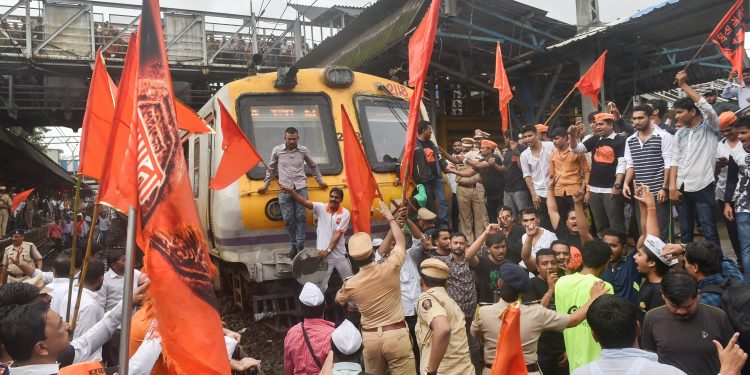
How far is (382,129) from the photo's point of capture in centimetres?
733

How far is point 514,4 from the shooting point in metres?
11.2

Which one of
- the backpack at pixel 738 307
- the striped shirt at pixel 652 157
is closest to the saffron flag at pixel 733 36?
the striped shirt at pixel 652 157

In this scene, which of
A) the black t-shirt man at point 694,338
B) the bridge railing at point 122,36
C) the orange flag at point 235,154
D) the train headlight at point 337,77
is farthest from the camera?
the bridge railing at point 122,36

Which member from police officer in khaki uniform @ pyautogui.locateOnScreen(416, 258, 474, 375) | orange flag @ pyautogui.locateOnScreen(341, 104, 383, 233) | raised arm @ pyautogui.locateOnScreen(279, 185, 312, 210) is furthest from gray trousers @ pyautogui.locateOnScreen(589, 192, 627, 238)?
raised arm @ pyautogui.locateOnScreen(279, 185, 312, 210)

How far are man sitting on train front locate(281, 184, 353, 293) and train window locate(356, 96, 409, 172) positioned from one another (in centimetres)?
89

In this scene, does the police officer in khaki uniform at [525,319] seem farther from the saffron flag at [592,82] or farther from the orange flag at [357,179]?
the saffron flag at [592,82]

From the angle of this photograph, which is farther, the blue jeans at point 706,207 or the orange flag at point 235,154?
the orange flag at point 235,154

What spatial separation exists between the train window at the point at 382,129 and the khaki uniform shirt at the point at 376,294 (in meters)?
3.00

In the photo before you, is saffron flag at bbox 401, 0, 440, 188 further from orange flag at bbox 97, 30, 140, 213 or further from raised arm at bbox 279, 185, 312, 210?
orange flag at bbox 97, 30, 140, 213

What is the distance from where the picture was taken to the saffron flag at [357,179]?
18.4 ft

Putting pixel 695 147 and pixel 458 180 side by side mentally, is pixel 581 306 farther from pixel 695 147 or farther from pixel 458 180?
pixel 458 180

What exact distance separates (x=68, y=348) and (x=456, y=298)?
9.48 feet

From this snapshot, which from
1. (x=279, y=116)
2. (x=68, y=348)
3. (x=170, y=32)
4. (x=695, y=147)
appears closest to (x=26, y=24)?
(x=170, y=32)

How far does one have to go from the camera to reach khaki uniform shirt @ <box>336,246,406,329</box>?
4105 millimetres
